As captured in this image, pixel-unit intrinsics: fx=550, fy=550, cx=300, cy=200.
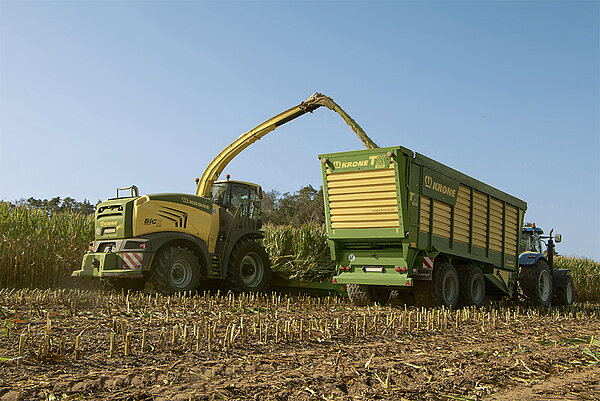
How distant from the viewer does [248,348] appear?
512 cm

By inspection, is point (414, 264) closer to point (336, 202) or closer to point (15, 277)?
point (336, 202)

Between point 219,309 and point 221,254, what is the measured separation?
2.91 m

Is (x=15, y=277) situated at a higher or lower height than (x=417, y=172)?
lower

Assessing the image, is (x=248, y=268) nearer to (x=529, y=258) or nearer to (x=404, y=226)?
(x=404, y=226)

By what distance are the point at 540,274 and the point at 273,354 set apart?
355 inches

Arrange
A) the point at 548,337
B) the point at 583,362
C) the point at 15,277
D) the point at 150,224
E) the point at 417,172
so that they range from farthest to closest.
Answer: the point at 15,277 → the point at 150,224 → the point at 417,172 → the point at 548,337 → the point at 583,362

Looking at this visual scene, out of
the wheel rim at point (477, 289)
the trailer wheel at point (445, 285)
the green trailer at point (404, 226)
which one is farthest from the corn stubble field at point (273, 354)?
the wheel rim at point (477, 289)

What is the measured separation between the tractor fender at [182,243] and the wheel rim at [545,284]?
7.35m

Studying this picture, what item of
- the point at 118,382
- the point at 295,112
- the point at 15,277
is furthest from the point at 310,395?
the point at 15,277

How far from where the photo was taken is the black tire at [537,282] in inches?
463

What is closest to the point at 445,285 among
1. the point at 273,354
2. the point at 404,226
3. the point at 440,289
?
the point at 440,289

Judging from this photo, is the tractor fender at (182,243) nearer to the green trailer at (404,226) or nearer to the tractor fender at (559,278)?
the green trailer at (404,226)

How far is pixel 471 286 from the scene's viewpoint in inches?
392

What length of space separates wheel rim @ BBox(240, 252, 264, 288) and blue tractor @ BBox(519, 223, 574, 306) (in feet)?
18.6
